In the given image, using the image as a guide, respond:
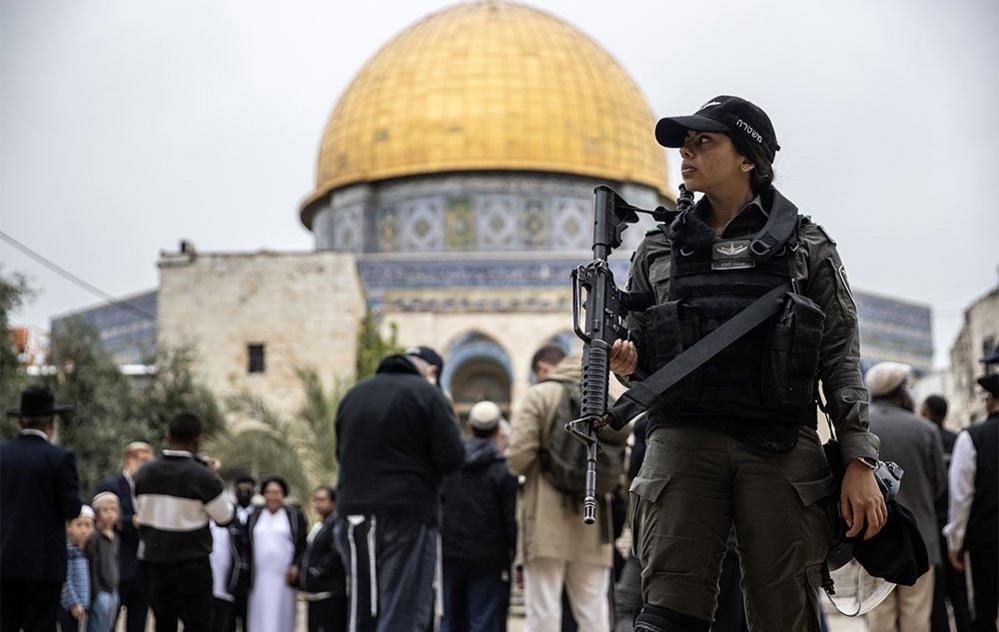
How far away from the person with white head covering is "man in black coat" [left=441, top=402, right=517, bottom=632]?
6.03 feet

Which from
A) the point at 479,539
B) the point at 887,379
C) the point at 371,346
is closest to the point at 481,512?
the point at 479,539

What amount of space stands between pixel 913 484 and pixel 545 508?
164cm

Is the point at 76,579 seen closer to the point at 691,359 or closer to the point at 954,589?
the point at 954,589

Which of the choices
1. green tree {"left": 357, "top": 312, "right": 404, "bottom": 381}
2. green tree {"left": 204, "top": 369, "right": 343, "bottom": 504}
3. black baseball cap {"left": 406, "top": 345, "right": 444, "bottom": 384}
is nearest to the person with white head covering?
black baseball cap {"left": 406, "top": 345, "right": 444, "bottom": 384}

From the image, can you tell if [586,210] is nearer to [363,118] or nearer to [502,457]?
[363,118]

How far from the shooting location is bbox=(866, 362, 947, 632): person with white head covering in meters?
6.52

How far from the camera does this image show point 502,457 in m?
7.70

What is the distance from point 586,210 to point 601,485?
29435 millimetres

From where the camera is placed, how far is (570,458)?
660 cm

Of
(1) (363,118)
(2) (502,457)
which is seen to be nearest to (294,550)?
(2) (502,457)

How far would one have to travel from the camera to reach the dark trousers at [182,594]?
679 centimetres

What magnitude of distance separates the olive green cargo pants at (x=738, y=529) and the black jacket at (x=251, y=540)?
6083mm

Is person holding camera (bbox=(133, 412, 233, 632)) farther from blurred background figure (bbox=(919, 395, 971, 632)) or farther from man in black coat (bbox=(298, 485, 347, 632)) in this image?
blurred background figure (bbox=(919, 395, 971, 632))

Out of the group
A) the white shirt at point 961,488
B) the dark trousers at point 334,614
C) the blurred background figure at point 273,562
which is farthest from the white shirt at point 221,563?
the white shirt at point 961,488
